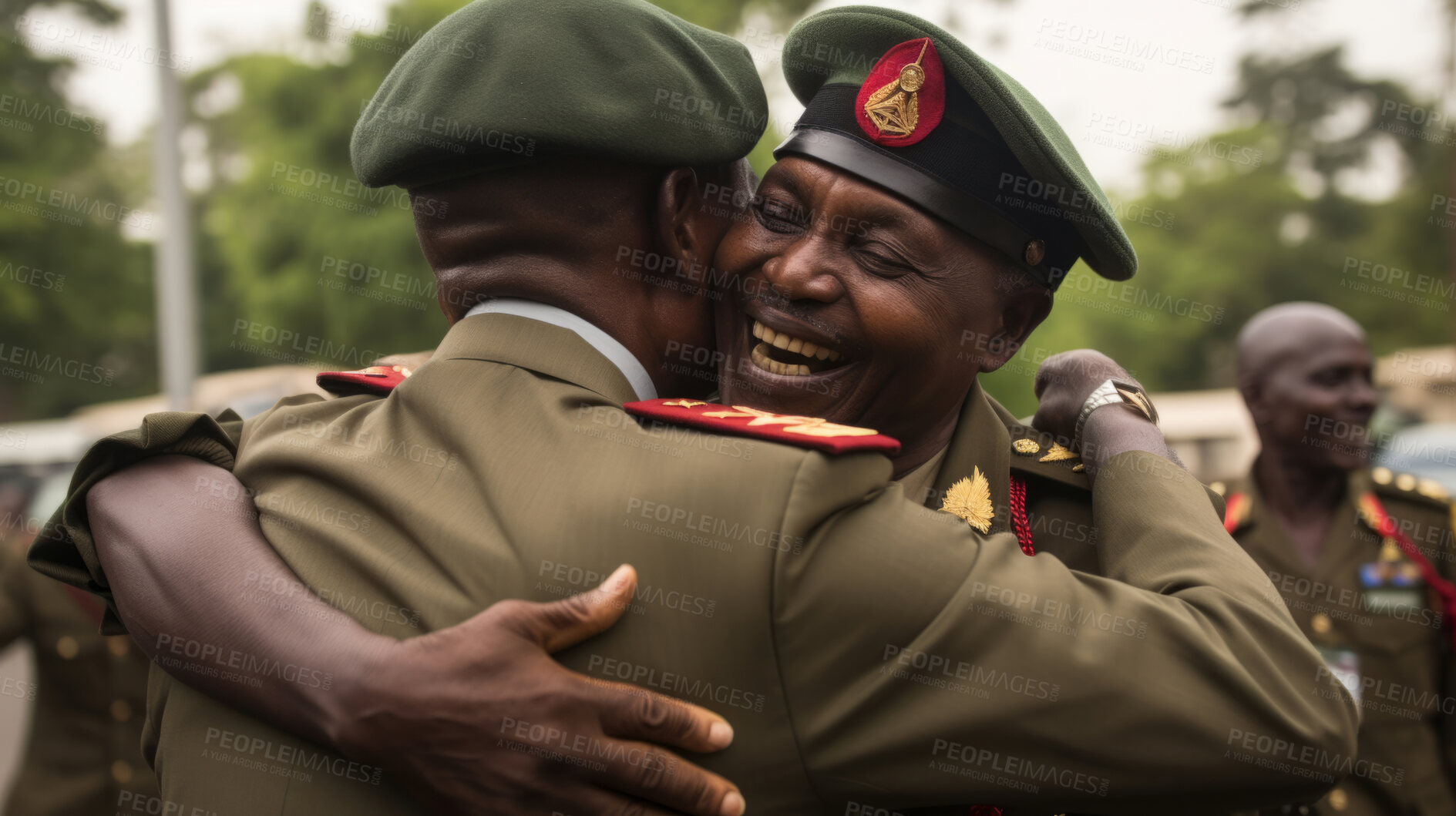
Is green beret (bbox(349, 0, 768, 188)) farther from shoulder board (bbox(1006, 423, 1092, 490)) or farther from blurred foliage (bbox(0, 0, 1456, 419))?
blurred foliage (bbox(0, 0, 1456, 419))

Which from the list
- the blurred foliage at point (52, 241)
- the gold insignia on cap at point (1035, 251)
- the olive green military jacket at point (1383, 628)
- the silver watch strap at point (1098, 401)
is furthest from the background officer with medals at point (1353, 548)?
the blurred foliage at point (52, 241)

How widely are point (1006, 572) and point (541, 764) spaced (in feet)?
2.66

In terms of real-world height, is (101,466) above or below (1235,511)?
above

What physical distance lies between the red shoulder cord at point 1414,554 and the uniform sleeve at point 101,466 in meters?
4.95

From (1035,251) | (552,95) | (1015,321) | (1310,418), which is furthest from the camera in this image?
(1310,418)

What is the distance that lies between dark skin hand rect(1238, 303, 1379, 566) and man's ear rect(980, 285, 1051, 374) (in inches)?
125

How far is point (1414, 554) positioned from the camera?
17.4 feet

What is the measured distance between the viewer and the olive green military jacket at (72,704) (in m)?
5.21

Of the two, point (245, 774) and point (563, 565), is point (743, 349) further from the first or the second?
point (245, 774)

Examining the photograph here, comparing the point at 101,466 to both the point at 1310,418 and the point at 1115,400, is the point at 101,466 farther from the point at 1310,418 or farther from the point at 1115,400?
the point at 1310,418

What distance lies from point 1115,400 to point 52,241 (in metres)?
26.1

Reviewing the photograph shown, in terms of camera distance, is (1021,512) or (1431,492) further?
(1431,492)

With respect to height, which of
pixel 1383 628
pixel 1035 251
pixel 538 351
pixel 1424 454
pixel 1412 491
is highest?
pixel 1035 251

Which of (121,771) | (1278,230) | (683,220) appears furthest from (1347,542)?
(1278,230)
